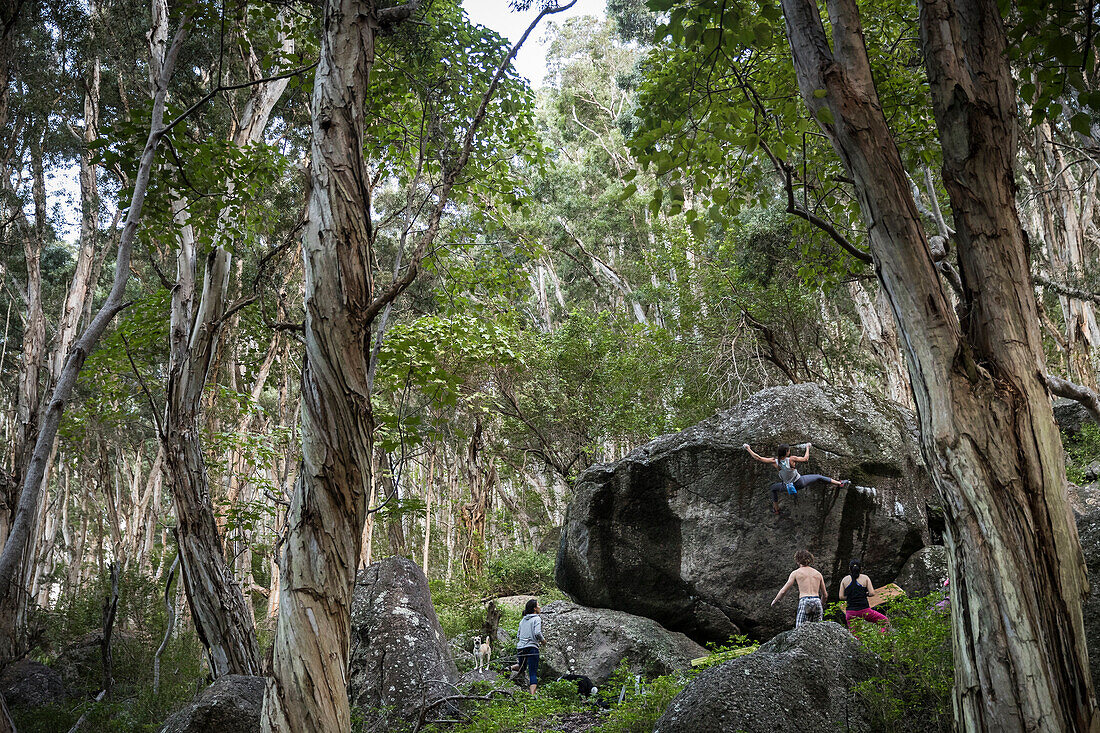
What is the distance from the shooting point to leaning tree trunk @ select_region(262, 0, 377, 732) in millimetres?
2637

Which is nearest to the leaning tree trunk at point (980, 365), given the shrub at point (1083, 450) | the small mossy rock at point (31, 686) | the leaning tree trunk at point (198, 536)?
the leaning tree trunk at point (198, 536)

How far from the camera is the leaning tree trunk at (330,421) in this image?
8.65 ft

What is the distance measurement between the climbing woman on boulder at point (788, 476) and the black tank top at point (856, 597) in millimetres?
1813

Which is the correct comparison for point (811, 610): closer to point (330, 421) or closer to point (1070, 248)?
point (330, 421)

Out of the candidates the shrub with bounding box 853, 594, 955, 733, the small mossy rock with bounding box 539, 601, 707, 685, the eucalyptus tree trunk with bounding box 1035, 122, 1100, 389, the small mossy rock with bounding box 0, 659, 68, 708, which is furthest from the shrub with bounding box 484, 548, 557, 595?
the shrub with bounding box 853, 594, 955, 733

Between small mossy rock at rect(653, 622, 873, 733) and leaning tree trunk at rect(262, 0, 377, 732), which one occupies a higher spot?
leaning tree trunk at rect(262, 0, 377, 732)

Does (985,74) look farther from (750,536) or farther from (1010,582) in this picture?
(750,536)

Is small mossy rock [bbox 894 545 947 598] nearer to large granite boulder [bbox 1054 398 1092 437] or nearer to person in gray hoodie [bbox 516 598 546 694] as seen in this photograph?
person in gray hoodie [bbox 516 598 546 694]

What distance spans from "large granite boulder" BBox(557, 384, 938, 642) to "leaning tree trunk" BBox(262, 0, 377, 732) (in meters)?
8.10

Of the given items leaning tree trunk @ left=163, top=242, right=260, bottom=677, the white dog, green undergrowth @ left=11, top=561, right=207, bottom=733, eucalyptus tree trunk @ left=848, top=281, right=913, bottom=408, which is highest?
eucalyptus tree trunk @ left=848, top=281, right=913, bottom=408

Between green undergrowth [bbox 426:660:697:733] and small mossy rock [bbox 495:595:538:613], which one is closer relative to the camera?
green undergrowth [bbox 426:660:697:733]

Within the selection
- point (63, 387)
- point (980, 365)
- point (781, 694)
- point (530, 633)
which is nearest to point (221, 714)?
point (63, 387)

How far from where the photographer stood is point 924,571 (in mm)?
9328

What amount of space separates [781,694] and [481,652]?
7.71m
